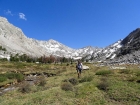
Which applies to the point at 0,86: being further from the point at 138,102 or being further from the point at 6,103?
the point at 138,102

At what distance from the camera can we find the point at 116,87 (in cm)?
2186

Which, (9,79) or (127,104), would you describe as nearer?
(127,104)

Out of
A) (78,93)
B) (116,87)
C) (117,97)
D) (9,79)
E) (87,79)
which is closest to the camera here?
(117,97)

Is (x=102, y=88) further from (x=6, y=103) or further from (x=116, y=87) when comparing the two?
(x=6, y=103)

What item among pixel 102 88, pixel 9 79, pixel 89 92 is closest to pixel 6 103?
pixel 89 92

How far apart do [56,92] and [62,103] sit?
3.51m

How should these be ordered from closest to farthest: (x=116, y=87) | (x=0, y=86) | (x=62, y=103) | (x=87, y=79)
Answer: (x=62, y=103) < (x=116, y=87) < (x=87, y=79) < (x=0, y=86)

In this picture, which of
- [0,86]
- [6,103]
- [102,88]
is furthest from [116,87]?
[0,86]

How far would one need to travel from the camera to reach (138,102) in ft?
56.3

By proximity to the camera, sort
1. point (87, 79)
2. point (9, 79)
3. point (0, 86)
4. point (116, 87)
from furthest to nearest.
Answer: point (9, 79) → point (0, 86) → point (87, 79) → point (116, 87)

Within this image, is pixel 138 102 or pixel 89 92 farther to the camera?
pixel 89 92

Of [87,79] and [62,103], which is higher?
[87,79]

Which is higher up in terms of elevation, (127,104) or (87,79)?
(87,79)

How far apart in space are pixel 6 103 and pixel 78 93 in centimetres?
782
